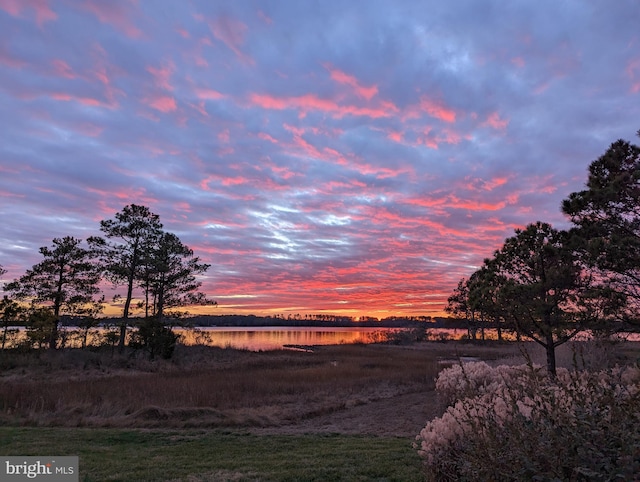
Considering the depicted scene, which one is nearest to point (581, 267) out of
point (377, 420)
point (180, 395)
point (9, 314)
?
point (377, 420)

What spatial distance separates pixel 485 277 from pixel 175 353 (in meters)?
28.5

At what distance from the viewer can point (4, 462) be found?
6770 millimetres

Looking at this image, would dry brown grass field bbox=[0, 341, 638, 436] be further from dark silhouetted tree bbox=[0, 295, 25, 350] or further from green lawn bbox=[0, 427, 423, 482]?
dark silhouetted tree bbox=[0, 295, 25, 350]

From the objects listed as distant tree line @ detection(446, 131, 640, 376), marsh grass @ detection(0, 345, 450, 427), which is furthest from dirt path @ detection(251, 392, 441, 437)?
distant tree line @ detection(446, 131, 640, 376)

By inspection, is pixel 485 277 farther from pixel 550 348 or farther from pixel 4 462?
pixel 4 462

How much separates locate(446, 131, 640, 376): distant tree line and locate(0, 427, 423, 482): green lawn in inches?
289

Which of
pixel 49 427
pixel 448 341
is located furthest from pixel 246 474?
pixel 448 341

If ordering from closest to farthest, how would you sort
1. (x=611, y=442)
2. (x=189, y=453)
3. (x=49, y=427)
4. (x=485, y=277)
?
(x=611, y=442) < (x=189, y=453) < (x=49, y=427) < (x=485, y=277)
